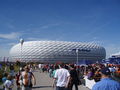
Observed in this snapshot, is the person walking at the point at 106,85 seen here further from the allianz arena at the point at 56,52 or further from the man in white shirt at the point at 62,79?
the allianz arena at the point at 56,52

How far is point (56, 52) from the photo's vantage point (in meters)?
118

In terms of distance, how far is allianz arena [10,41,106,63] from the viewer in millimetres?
117375

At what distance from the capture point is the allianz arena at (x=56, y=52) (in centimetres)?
11738

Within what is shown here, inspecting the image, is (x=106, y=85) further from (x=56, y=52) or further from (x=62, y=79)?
(x=56, y=52)

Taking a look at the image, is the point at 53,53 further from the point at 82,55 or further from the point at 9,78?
the point at 9,78

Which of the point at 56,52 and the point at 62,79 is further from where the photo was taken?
the point at 56,52

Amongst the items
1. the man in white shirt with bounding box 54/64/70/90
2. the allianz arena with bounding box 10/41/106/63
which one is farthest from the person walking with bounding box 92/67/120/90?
the allianz arena with bounding box 10/41/106/63

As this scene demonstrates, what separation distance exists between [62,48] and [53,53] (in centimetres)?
505

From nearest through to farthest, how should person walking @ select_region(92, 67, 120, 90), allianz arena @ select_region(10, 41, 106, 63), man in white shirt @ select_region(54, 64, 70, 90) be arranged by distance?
person walking @ select_region(92, 67, 120, 90)
man in white shirt @ select_region(54, 64, 70, 90)
allianz arena @ select_region(10, 41, 106, 63)

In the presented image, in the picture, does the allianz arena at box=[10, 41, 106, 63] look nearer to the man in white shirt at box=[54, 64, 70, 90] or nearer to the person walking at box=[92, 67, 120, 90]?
the man in white shirt at box=[54, 64, 70, 90]

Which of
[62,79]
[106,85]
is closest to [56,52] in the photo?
[62,79]

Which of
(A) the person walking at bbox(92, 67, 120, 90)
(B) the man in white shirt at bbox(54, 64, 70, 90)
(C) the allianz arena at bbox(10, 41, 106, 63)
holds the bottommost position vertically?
(B) the man in white shirt at bbox(54, 64, 70, 90)

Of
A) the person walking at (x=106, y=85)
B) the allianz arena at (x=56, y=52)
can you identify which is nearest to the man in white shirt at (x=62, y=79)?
the person walking at (x=106, y=85)

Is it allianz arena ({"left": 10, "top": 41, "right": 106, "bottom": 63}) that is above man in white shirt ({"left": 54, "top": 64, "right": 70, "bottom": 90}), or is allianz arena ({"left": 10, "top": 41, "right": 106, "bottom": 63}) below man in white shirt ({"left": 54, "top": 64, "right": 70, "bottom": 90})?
above
